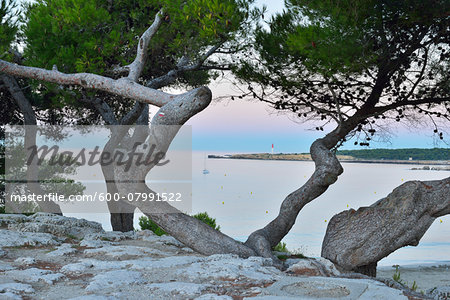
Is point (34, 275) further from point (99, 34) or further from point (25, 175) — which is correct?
point (25, 175)

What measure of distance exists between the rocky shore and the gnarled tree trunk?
4.65ft

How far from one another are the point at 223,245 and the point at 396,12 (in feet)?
16.3

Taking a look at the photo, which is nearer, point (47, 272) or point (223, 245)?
point (47, 272)

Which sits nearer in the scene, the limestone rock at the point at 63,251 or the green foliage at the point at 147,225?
the limestone rock at the point at 63,251

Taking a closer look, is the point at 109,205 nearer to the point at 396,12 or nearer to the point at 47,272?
the point at 47,272

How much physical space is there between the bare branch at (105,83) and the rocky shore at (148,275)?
7.96ft

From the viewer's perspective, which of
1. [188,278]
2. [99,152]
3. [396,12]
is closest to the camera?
[188,278]

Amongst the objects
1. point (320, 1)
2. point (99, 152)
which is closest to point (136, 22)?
point (99, 152)

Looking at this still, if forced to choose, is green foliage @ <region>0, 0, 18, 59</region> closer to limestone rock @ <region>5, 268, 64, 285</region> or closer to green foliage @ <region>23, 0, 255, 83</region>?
green foliage @ <region>23, 0, 255, 83</region>

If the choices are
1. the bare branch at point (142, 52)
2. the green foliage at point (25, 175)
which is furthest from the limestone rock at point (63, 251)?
the green foliage at point (25, 175)

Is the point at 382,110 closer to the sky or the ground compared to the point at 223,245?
closer to the sky

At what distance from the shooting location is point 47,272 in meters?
5.70

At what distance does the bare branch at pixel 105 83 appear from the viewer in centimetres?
750

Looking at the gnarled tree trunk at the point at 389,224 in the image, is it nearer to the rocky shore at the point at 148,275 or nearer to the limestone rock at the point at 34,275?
the rocky shore at the point at 148,275
